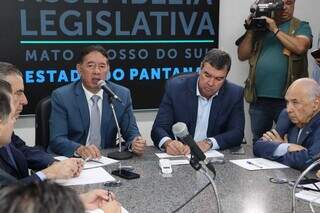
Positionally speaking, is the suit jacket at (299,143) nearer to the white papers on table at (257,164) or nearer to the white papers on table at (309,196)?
the white papers on table at (257,164)

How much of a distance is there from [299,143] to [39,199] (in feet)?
7.12

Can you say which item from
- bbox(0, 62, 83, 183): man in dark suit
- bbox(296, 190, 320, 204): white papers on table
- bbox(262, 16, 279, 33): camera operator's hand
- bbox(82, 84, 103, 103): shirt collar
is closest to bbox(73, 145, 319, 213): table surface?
bbox(296, 190, 320, 204): white papers on table

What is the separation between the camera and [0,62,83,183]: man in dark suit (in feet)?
7.27

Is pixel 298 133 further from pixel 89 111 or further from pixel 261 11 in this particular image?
pixel 261 11

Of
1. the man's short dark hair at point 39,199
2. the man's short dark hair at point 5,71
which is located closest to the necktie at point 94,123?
the man's short dark hair at point 5,71

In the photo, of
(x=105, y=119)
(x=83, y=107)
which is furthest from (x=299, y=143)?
(x=83, y=107)

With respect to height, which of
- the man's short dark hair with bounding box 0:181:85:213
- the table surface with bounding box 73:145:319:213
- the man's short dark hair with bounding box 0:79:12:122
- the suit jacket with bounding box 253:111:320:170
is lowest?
the table surface with bounding box 73:145:319:213

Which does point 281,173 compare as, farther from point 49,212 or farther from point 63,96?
point 49,212

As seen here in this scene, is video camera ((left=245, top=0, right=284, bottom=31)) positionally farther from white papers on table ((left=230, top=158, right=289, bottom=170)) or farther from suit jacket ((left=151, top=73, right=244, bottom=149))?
white papers on table ((left=230, top=158, right=289, bottom=170))

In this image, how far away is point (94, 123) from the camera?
3143 millimetres

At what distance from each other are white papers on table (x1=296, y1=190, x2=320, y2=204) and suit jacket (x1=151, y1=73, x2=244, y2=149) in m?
1.06

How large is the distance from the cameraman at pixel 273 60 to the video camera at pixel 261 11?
5 centimetres

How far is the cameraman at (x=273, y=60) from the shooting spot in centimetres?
404

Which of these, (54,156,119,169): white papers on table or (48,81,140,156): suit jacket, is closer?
(54,156,119,169): white papers on table
